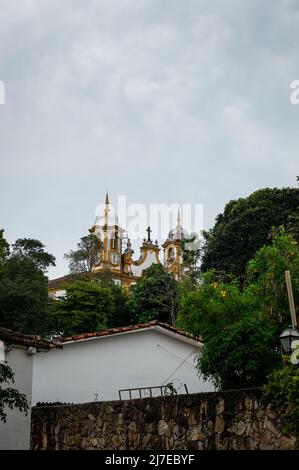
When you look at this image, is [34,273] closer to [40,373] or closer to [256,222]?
[256,222]

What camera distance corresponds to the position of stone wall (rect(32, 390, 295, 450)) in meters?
9.39

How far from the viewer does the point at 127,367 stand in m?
17.9

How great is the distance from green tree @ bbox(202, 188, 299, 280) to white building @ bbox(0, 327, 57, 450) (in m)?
24.1

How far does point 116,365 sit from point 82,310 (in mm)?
20660

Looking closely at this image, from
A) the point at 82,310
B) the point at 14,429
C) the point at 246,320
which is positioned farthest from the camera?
the point at 82,310

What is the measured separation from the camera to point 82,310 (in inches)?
1501

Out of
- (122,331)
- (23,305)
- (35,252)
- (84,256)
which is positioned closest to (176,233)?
(84,256)

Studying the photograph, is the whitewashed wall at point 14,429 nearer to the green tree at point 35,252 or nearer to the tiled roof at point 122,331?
the tiled roof at point 122,331

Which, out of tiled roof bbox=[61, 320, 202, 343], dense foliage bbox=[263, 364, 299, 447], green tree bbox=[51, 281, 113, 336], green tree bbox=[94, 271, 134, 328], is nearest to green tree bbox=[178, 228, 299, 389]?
tiled roof bbox=[61, 320, 202, 343]

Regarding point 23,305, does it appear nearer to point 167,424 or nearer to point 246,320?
point 246,320

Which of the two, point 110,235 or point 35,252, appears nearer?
point 35,252

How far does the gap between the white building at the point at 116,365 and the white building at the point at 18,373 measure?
1.80ft

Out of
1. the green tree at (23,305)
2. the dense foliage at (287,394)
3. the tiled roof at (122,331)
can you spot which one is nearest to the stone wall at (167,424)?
the dense foliage at (287,394)
